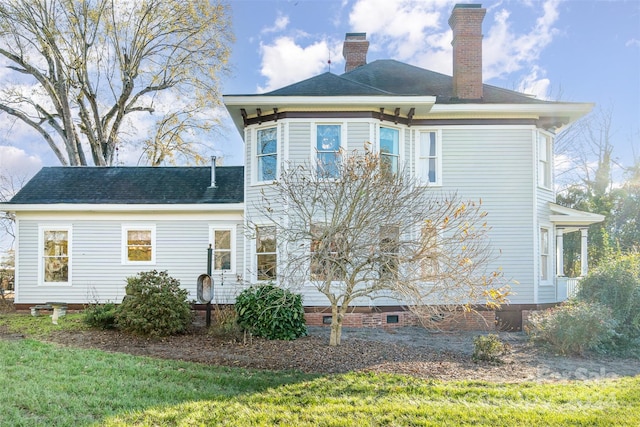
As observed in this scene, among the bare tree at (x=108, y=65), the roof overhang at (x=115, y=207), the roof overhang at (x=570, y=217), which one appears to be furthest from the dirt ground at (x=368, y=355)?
the bare tree at (x=108, y=65)

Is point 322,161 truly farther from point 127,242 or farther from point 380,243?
point 127,242

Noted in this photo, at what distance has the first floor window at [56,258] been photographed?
13555mm

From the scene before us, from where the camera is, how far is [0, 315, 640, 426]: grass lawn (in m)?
4.68

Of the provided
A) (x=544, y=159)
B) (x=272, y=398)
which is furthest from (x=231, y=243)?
(x=544, y=159)

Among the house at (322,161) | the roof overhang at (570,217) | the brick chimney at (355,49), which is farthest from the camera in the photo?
the brick chimney at (355,49)

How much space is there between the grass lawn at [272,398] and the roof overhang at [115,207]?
6781 millimetres

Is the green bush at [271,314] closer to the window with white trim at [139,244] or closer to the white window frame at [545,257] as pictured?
the window with white trim at [139,244]

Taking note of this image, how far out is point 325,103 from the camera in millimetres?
11039

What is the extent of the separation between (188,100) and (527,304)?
18.5 meters

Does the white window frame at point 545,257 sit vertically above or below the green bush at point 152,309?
above

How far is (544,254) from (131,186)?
12.6 meters

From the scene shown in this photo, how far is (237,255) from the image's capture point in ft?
Answer: 43.4

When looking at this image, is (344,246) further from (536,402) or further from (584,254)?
(584,254)

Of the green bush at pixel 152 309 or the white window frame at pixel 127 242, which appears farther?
the white window frame at pixel 127 242
